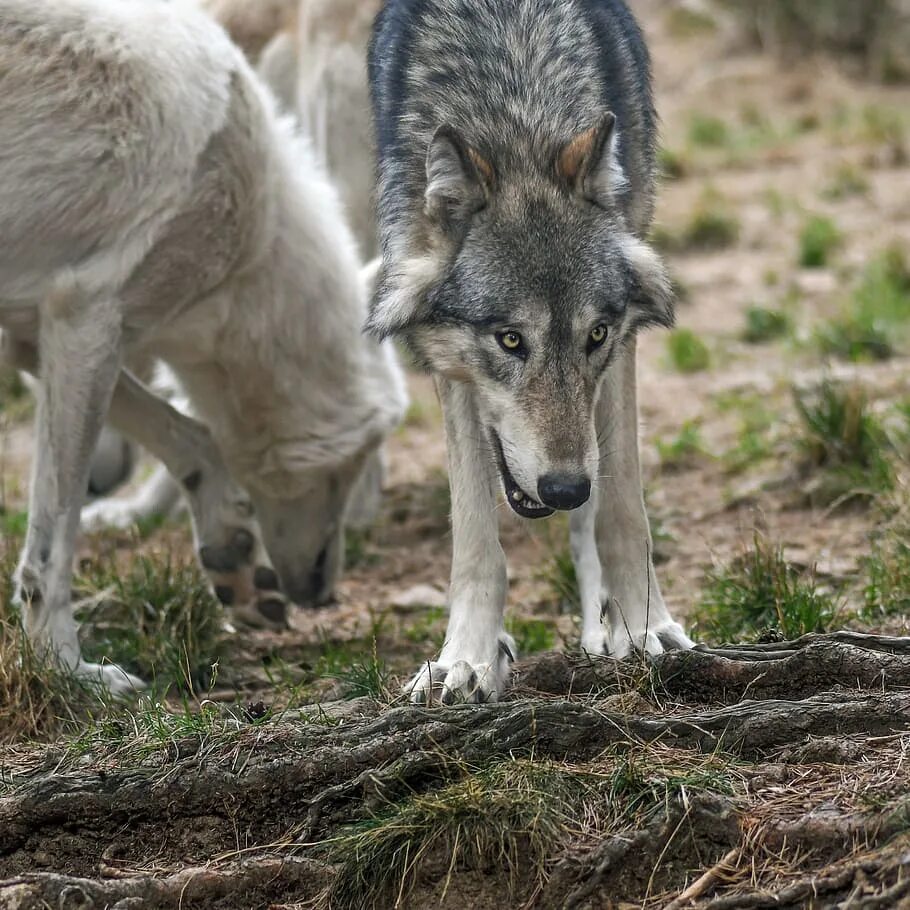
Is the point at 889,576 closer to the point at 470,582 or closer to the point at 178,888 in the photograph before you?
the point at 470,582

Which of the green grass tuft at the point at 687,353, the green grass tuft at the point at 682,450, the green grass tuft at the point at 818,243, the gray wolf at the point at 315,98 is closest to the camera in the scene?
the green grass tuft at the point at 682,450

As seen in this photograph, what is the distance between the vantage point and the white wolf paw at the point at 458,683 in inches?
143

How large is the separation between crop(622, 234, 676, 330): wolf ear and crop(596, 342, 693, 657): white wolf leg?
0.51 ft

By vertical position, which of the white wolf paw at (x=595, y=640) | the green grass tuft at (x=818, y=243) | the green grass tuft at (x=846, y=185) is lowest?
the white wolf paw at (x=595, y=640)

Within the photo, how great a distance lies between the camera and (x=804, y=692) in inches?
138

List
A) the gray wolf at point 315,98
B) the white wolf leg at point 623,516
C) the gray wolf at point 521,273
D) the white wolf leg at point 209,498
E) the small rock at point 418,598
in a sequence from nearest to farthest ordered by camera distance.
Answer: the gray wolf at point 521,273
the white wolf leg at point 623,516
the white wolf leg at point 209,498
the small rock at point 418,598
the gray wolf at point 315,98

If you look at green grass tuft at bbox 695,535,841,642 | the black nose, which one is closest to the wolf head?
the black nose

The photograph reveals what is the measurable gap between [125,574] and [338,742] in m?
2.31

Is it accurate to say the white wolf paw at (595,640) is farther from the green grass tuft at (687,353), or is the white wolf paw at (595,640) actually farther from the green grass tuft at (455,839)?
the green grass tuft at (687,353)

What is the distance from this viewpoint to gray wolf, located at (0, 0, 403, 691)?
457 cm

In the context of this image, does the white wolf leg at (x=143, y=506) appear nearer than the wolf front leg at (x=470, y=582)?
No

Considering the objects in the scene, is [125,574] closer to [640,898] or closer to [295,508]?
[295,508]

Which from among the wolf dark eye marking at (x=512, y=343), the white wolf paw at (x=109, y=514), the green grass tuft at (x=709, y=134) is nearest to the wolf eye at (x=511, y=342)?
the wolf dark eye marking at (x=512, y=343)

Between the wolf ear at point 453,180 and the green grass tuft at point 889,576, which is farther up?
the wolf ear at point 453,180
